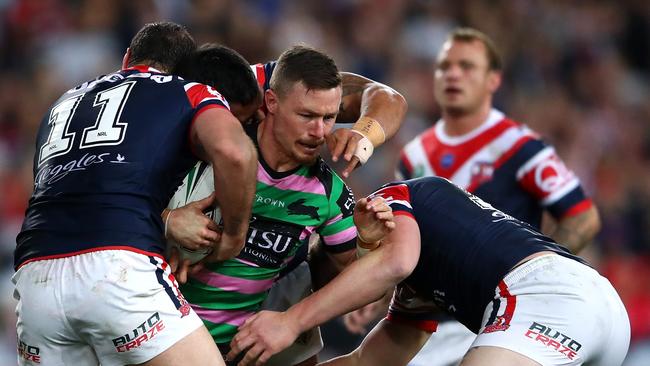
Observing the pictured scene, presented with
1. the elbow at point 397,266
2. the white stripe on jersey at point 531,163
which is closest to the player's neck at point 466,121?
the white stripe on jersey at point 531,163

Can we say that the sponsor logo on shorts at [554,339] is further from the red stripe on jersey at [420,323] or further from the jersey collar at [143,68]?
the jersey collar at [143,68]

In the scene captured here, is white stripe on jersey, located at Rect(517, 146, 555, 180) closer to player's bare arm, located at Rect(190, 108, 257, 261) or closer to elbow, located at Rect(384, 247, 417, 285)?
elbow, located at Rect(384, 247, 417, 285)

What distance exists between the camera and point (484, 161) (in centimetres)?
700

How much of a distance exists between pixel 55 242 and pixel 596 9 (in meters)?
10.4

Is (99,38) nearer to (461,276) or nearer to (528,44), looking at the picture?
(528,44)

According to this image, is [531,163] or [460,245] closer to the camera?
[460,245]

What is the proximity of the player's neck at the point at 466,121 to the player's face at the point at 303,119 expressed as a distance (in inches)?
101

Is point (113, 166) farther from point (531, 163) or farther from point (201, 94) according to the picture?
point (531, 163)

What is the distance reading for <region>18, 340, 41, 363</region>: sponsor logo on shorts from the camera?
4277 mm

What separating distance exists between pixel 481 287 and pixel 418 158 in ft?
9.14

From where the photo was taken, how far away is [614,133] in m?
12.1

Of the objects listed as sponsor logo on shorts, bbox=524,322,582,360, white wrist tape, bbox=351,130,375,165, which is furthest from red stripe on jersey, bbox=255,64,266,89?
sponsor logo on shorts, bbox=524,322,582,360

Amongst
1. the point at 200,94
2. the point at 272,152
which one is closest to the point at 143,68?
the point at 200,94

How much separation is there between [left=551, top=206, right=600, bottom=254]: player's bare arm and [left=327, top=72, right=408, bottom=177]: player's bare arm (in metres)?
1.99
